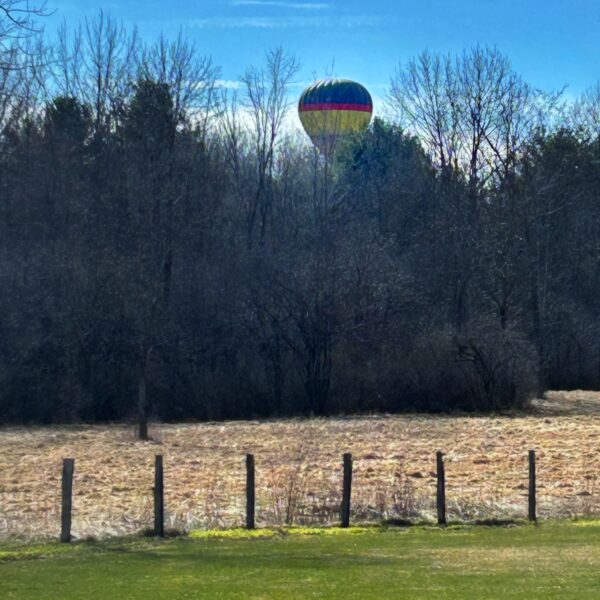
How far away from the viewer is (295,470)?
2098 centimetres

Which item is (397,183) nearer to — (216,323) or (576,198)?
(576,198)

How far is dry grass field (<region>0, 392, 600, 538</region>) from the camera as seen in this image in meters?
16.4

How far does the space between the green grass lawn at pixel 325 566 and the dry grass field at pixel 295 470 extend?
55.2 inches

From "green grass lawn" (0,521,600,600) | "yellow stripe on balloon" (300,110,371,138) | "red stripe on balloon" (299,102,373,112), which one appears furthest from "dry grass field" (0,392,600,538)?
"red stripe on balloon" (299,102,373,112)

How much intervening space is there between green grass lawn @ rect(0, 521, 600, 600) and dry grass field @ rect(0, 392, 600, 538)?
140cm

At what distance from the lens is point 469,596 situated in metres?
10.0

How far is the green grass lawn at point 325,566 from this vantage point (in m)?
10.3

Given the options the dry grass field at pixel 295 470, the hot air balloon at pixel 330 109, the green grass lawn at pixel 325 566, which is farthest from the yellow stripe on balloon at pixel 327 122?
the green grass lawn at pixel 325 566

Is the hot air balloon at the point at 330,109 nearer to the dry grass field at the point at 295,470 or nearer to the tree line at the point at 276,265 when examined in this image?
the tree line at the point at 276,265

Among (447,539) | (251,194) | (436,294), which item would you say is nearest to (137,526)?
(447,539)

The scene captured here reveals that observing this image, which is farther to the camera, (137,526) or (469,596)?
(137,526)

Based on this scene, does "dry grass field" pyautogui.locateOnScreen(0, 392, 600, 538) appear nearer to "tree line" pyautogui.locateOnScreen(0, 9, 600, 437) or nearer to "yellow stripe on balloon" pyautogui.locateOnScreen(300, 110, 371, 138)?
"tree line" pyautogui.locateOnScreen(0, 9, 600, 437)

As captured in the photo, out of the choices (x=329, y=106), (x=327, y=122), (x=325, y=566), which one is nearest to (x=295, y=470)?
(x=325, y=566)

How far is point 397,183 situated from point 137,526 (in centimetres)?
3789
